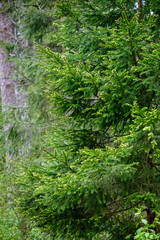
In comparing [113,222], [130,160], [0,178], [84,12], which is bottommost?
[0,178]

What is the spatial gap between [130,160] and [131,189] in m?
0.39

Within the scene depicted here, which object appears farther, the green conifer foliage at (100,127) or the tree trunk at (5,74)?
the tree trunk at (5,74)

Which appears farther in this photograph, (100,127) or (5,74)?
(5,74)

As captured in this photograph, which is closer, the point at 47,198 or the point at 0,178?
the point at 47,198

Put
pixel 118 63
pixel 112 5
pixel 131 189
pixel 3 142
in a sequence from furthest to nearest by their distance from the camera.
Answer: pixel 3 142, pixel 112 5, pixel 131 189, pixel 118 63

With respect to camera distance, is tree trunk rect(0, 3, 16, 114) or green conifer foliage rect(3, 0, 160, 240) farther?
tree trunk rect(0, 3, 16, 114)

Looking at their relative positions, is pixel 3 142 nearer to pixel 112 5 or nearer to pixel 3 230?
pixel 3 230

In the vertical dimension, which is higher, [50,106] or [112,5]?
[112,5]

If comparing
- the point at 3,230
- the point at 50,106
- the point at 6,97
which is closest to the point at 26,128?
the point at 50,106

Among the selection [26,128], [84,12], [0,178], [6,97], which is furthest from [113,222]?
[6,97]

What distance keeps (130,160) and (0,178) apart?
500 cm

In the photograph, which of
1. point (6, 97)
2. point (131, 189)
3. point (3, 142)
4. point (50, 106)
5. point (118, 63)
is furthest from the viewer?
point (6, 97)

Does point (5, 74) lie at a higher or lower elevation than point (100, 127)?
higher

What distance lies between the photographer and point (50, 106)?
19.5 ft
